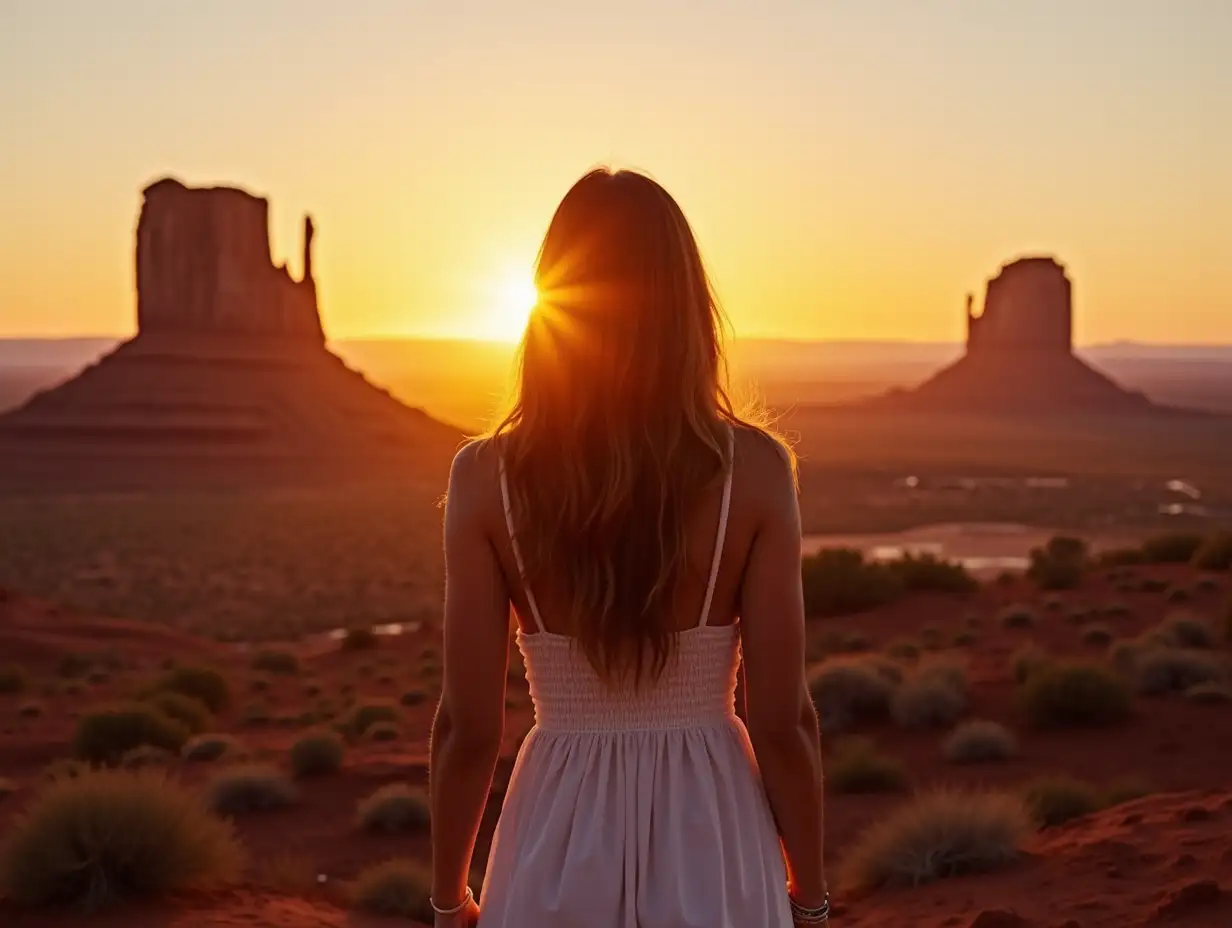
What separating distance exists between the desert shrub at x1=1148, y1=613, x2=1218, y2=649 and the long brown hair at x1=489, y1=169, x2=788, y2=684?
569 inches

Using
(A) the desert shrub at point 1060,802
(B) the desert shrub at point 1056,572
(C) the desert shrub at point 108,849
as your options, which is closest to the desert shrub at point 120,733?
(C) the desert shrub at point 108,849

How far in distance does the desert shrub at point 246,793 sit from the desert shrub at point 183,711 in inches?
164

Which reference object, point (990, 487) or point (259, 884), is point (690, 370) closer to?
point (259, 884)

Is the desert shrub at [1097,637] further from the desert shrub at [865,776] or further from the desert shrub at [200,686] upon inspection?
the desert shrub at [200,686]

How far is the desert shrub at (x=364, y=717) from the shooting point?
1495cm

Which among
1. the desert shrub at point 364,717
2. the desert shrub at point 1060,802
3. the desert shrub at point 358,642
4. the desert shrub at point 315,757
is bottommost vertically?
the desert shrub at point 358,642

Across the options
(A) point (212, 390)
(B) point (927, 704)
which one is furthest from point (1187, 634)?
(A) point (212, 390)

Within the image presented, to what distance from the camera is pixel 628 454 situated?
2.05 metres

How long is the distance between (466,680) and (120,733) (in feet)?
41.8

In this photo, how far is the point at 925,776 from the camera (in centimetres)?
1127

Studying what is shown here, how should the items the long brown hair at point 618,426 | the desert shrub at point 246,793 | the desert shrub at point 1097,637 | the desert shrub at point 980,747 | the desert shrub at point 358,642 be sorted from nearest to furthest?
the long brown hair at point 618,426, the desert shrub at point 246,793, the desert shrub at point 980,747, the desert shrub at point 1097,637, the desert shrub at point 358,642

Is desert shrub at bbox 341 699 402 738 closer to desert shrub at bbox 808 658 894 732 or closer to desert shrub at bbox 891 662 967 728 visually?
desert shrub at bbox 808 658 894 732

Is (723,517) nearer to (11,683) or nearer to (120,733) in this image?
(120,733)

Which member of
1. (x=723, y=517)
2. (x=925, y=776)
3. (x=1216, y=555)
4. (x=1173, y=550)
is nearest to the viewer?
(x=723, y=517)
